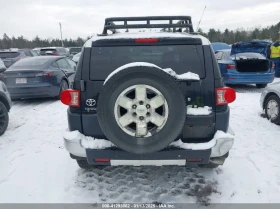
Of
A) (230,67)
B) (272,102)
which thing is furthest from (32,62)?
(272,102)

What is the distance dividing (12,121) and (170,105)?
5011 mm

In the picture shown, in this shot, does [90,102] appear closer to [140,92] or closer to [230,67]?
[140,92]

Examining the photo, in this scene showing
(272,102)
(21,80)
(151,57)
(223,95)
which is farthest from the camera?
(21,80)

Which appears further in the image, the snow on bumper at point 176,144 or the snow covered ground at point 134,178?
the snow covered ground at point 134,178

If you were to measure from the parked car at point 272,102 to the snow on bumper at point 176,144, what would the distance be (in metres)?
3.25

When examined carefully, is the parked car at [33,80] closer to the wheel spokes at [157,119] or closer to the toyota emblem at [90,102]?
the toyota emblem at [90,102]

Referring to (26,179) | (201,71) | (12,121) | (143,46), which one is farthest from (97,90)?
(12,121)

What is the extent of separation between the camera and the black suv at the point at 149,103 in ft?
8.38

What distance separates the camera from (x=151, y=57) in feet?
9.81

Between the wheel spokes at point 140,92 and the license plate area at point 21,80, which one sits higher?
the wheel spokes at point 140,92

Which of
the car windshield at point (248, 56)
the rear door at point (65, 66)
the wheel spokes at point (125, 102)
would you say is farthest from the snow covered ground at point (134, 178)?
the car windshield at point (248, 56)

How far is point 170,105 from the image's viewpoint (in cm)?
255

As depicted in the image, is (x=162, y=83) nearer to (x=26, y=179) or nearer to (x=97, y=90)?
(x=97, y=90)

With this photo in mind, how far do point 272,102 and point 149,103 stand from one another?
4209 mm
